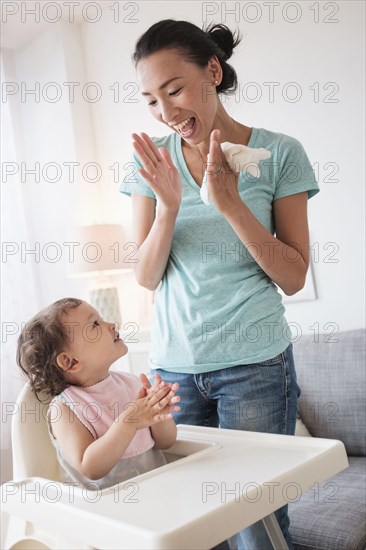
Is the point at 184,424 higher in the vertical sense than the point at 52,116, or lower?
lower

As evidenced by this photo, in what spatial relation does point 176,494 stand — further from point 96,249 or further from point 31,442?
point 96,249

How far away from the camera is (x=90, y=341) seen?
1.37 meters

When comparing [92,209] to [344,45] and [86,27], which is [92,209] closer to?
[86,27]

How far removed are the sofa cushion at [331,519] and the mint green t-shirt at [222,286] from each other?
77 cm

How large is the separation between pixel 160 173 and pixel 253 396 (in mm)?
456

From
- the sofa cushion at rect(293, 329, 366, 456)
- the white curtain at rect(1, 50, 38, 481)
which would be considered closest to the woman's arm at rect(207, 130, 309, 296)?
the sofa cushion at rect(293, 329, 366, 456)

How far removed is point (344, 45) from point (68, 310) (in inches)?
74.8

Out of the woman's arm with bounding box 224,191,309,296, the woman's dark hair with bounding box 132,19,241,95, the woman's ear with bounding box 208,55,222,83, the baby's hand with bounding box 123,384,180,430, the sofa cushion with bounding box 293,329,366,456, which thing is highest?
the woman's dark hair with bounding box 132,19,241,95

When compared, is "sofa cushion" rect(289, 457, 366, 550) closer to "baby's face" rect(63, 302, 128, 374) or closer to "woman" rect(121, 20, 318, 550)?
"woman" rect(121, 20, 318, 550)

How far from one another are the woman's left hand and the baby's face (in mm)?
351

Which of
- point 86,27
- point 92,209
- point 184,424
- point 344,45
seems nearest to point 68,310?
point 184,424

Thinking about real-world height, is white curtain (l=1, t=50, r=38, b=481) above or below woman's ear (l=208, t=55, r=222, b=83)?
below

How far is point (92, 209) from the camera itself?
12.6 ft

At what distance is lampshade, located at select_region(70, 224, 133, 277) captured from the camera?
11.1 feet
